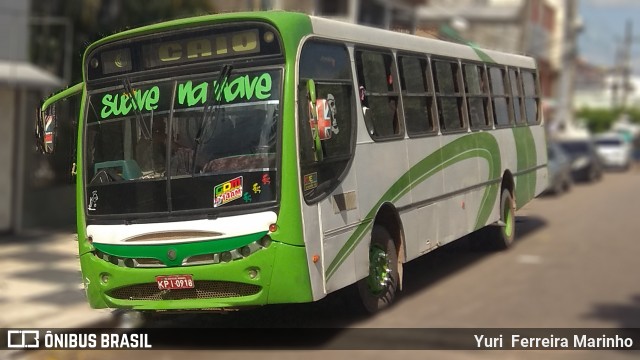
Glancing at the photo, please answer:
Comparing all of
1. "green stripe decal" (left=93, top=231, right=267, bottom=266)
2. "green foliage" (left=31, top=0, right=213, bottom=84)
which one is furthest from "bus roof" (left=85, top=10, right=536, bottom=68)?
"green foliage" (left=31, top=0, right=213, bottom=84)

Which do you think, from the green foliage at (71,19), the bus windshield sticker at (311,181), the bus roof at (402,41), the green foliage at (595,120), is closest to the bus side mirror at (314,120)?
the bus windshield sticker at (311,181)

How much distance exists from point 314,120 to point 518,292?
244 centimetres

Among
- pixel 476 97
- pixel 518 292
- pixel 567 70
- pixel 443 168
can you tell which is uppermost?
pixel 567 70

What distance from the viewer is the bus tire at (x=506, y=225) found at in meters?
2.95

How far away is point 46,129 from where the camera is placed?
108 inches

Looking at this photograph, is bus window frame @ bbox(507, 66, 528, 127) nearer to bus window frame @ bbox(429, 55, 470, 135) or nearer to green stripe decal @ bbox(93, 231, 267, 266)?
bus window frame @ bbox(429, 55, 470, 135)

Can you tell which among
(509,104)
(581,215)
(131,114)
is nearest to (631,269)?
(581,215)

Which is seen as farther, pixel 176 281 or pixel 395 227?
pixel 176 281

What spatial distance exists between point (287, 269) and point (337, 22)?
904mm

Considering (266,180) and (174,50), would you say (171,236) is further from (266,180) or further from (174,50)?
(174,50)

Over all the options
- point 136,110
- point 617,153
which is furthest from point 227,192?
point 617,153

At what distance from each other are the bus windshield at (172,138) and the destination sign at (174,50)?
0.07 m

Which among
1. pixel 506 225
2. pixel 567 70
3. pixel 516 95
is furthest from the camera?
pixel 567 70

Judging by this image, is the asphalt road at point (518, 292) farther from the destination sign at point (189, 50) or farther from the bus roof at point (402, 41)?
the destination sign at point (189, 50)
